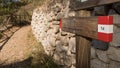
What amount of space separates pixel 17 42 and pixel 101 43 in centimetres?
828

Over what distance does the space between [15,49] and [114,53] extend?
7.56 meters

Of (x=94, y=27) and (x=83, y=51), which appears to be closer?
(x=94, y=27)

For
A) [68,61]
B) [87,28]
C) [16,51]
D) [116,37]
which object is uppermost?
[87,28]

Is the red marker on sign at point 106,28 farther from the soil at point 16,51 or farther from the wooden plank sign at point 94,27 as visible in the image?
the soil at point 16,51

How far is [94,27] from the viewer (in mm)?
2383

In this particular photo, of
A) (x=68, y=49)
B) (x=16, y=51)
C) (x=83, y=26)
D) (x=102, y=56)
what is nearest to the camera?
(x=83, y=26)

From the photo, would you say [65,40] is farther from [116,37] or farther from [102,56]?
[116,37]

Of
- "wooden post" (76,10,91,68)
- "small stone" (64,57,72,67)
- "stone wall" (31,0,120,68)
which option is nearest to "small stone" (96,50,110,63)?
"stone wall" (31,0,120,68)

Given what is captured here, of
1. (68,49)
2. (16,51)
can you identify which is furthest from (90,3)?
(16,51)

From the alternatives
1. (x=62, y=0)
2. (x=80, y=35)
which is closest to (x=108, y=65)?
(x=80, y=35)

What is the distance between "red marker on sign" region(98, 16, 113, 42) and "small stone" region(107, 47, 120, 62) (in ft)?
1.27

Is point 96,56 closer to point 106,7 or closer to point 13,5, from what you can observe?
point 106,7

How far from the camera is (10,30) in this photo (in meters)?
12.8

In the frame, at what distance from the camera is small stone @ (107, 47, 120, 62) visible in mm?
2472
